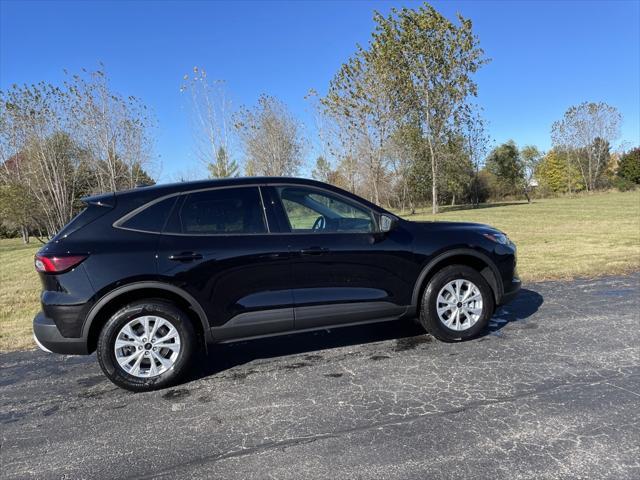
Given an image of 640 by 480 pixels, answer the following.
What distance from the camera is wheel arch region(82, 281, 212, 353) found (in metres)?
3.78

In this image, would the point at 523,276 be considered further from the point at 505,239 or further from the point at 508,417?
the point at 508,417

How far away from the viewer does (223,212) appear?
4.17m

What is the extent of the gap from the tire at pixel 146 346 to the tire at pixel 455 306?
2.29 m

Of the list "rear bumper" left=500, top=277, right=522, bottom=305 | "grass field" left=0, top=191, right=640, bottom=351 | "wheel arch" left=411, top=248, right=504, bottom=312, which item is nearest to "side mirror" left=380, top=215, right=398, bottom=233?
"wheel arch" left=411, top=248, right=504, bottom=312

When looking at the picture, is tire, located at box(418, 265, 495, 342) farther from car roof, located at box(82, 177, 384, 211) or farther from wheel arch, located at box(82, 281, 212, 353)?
wheel arch, located at box(82, 281, 212, 353)

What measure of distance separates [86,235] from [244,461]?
7.48 feet

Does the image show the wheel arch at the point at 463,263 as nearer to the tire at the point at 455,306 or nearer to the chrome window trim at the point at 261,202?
the tire at the point at 455,306

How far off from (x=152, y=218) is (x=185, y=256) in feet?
1.51

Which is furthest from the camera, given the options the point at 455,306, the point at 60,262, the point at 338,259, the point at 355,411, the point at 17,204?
the point at 17,204

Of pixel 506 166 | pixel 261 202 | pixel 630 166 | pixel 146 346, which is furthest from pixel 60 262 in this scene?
pixel 630 166

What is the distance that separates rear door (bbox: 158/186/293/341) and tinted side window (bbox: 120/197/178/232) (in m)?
0.06

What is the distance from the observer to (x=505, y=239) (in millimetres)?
4984

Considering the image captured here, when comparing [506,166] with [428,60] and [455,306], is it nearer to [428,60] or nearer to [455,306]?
[428,60]

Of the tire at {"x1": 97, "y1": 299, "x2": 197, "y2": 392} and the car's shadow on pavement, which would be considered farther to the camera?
the car's shadow on pavement
